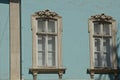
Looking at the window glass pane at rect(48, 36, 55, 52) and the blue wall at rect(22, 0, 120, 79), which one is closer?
the blue wall at rect(22, 0, 120, 79)

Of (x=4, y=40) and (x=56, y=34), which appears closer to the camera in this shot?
(x=4, y=40)

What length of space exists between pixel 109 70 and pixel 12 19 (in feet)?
13.5

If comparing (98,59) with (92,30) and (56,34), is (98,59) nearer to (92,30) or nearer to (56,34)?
(92,30)

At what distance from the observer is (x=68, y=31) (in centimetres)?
1644

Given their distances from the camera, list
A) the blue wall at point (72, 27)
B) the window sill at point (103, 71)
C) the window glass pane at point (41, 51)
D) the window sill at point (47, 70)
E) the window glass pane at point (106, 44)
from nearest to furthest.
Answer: the window sill at point (47, 70), the blue wall at point (72, 27), the window glass pane at point (41, 51), the window sill at point (103, 71), the window glass pane at point (106, 44)

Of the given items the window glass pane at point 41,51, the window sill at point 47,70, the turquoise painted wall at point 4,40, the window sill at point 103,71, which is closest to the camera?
the window sill at point 47,70

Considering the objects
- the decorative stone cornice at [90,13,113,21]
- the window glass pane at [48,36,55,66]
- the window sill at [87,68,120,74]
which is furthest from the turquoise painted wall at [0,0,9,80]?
the decorative stone cornice at [90,13,113,21]

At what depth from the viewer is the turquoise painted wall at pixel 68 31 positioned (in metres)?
15.8

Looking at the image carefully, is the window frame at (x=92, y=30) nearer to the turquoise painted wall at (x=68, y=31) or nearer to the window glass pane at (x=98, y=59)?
the turquoise painted wall at (x=68, y=31)

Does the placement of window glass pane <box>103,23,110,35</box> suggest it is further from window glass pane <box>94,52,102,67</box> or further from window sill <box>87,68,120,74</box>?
window sill <box>87,68,120,74</box>

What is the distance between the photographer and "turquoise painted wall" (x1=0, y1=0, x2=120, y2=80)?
1577cm

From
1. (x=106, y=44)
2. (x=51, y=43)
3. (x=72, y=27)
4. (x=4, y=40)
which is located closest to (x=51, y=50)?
(x=51, y=43)

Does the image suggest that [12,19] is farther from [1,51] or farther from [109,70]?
[109,70]

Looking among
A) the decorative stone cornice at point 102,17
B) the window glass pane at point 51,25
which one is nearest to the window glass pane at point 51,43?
the window glass pane at point 51,25
